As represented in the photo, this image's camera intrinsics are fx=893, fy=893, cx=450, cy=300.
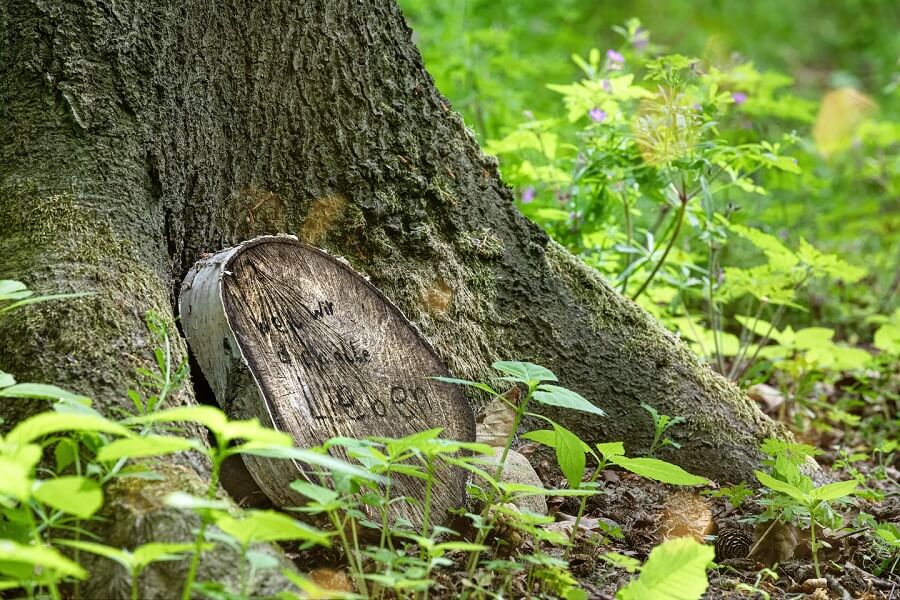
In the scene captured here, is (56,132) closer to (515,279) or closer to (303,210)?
(303,210)

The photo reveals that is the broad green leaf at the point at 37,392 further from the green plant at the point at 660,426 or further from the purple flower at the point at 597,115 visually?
the purple flower at the point at 597,115

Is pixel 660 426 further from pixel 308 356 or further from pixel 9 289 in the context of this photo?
pixel 9 289

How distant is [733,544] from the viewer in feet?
7.47

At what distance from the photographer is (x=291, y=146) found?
8.00 ft

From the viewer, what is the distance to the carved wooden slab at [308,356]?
204cm

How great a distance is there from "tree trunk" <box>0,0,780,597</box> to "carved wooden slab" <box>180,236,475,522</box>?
133mm

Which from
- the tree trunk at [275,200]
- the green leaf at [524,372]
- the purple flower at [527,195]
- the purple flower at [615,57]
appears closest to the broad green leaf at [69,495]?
the tree trunk at [275,200]

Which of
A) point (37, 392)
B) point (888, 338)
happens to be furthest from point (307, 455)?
point (888, 338)

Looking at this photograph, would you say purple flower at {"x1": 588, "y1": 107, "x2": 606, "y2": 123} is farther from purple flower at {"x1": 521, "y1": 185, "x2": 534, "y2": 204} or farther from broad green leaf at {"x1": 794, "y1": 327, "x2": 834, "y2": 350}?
broad green leaf at {"x1": 794, "y1": 327, "x2": 834, "y2": 350}

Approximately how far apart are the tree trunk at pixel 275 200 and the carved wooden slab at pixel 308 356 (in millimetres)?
133

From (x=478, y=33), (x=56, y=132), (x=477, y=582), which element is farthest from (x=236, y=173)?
(x=478, y=33)

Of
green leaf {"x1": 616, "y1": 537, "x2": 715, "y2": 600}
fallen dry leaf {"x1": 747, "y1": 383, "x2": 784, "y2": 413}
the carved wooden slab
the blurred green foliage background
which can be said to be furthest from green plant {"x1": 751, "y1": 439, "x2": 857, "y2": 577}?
fallen dry leaf {"x1": 747, "y1": 383, "x2": 784, "y2": 413}

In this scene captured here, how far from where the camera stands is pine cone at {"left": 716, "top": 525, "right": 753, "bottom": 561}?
2264 mm

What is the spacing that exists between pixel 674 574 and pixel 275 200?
1.43 meters
